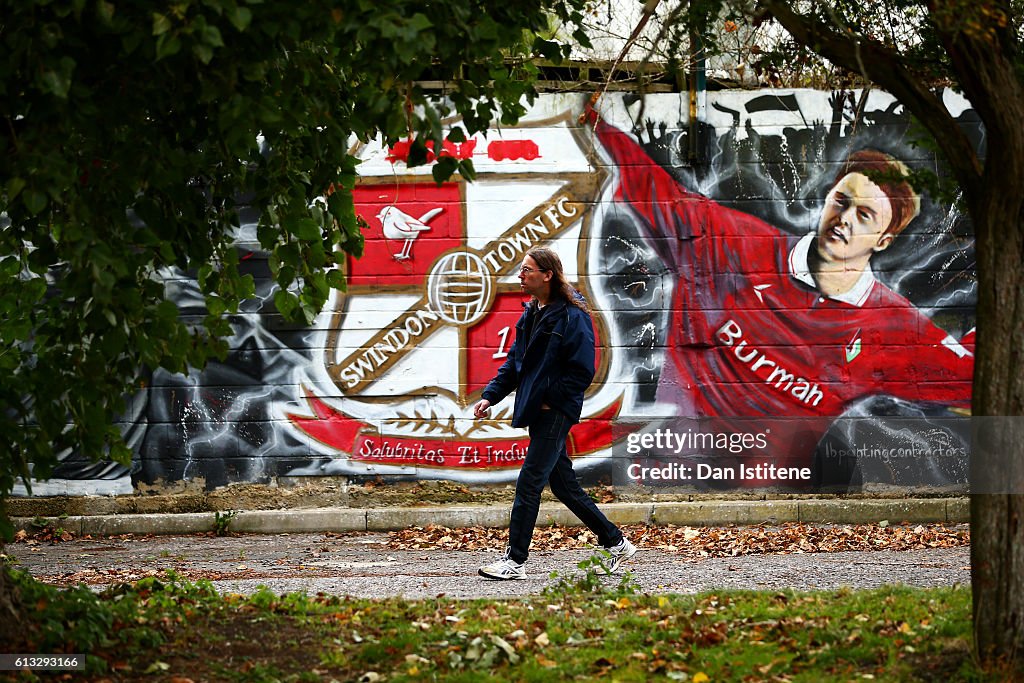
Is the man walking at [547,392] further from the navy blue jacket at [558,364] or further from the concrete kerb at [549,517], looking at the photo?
the concrete kerb at [549,517]

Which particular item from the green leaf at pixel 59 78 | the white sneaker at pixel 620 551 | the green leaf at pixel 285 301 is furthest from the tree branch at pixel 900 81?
the white sneaker at pixel 620 551

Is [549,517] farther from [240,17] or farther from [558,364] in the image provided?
[240,17]

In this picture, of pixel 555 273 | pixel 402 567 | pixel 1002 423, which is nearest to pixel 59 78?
pixel 1002 423

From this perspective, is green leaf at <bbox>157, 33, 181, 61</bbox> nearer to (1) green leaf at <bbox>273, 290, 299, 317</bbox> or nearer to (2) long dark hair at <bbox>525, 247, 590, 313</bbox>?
(1) green leaf at <bbox>273, 290, 299, 317</bbox>

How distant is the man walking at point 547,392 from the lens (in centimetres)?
694

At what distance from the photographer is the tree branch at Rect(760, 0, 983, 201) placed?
4.40m

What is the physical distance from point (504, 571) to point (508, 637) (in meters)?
1.80

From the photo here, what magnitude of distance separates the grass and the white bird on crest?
4.78m

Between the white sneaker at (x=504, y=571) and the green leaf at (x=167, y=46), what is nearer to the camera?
the green leaf at (x=167, y=46)

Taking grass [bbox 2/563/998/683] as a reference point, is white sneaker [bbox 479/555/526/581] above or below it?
below

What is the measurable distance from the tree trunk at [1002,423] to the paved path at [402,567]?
2385mm

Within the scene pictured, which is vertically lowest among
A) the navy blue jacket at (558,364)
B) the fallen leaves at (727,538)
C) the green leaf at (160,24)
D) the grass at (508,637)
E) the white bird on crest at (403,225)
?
the fallen leaves at (727,538)

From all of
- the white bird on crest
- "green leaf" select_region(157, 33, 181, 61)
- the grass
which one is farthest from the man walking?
"green leaf" select_region(157, 33, 181, 61)

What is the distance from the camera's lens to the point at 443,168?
440 cm
